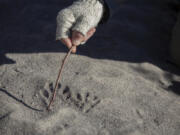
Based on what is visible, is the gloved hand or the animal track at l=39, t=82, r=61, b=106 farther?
the animal track at l=39, t=82, r=61, b=106

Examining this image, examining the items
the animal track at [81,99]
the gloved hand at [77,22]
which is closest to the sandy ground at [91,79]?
the animal track at [81,99]

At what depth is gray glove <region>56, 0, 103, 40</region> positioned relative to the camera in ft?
3.67

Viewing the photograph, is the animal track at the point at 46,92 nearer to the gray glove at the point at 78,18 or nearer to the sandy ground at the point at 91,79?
the sandy ground at the point at 91,79

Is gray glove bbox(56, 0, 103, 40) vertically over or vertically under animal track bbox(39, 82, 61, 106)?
over

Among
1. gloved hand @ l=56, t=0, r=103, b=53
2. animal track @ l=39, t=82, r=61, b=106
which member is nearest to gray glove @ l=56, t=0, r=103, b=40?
gloved hand @ l=56, t=0, r=103, b=53

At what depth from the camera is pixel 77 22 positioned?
115 centimetres

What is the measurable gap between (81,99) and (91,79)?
0.48 feet

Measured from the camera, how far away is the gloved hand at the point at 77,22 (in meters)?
1.11

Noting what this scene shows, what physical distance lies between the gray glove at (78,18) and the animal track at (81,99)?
12.2 inches

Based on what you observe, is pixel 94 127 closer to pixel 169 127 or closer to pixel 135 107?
pixel 135 107

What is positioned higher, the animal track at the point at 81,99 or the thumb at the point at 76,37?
the thumb at the point at 76,37

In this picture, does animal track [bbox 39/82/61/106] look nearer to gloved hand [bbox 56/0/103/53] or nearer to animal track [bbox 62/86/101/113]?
animal track [bbox 62/86/101/113]

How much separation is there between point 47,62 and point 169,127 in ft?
2.49

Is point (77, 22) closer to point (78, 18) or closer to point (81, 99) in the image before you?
point (78, 18)
